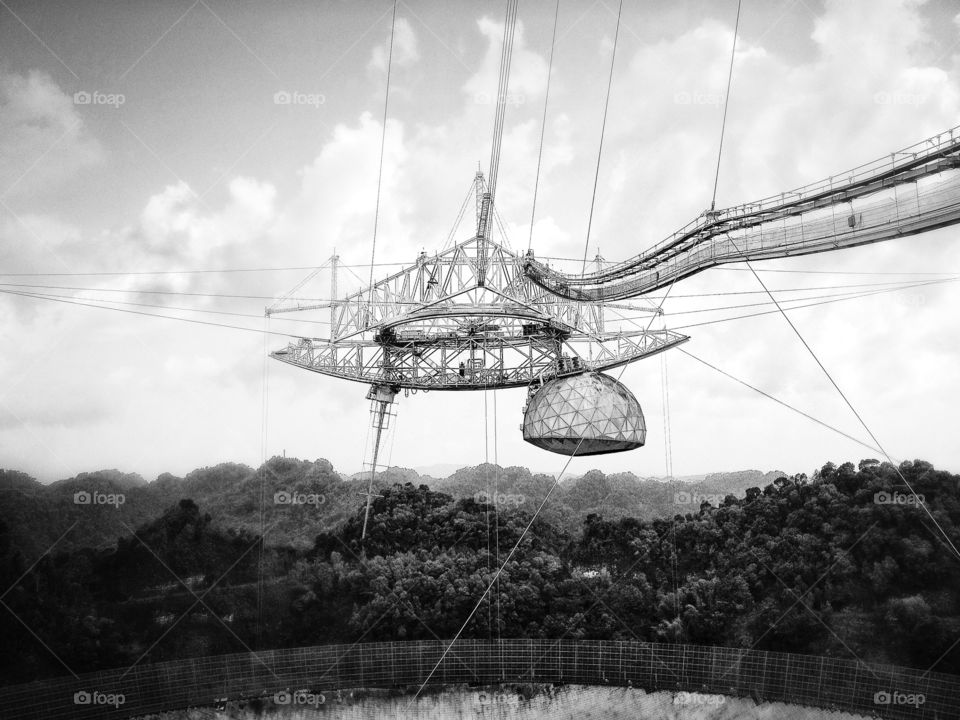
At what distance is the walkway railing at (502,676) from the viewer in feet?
50.4

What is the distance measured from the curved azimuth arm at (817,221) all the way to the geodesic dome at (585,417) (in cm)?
235

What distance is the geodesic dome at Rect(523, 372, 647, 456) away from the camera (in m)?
15.9

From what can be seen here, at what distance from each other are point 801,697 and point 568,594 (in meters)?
5.95

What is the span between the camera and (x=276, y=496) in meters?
26.0

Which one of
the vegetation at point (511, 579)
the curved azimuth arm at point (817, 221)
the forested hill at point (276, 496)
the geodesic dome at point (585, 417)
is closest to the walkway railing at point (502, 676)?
the vegetation at point (511, 579)

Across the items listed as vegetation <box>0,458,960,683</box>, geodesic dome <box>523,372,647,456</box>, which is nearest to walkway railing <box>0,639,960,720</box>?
vegetation <box>0,458,960,683</box>

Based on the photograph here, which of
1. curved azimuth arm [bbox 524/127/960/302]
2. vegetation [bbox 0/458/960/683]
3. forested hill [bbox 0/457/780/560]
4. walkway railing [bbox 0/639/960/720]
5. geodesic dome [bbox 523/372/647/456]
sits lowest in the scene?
walkway railing [bbox 0/639/960/720]

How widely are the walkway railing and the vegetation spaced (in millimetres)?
1154

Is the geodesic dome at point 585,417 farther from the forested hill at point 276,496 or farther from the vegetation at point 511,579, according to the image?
the forested hill at point 276,496

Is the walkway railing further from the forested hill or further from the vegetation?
the forested hill


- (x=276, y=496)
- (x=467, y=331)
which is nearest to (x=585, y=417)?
(x=467, y=331)

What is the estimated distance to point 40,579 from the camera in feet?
61.9

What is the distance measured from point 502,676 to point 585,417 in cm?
650

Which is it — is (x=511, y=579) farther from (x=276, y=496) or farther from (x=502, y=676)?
(x=276, y=496)
